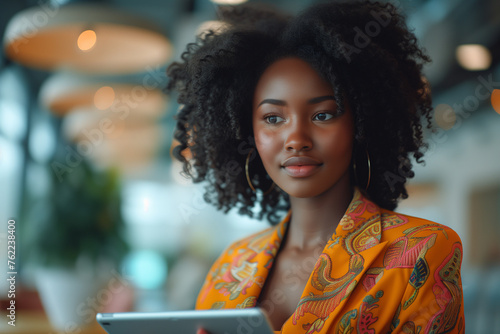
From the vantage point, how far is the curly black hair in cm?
156

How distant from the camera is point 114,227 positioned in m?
3.08

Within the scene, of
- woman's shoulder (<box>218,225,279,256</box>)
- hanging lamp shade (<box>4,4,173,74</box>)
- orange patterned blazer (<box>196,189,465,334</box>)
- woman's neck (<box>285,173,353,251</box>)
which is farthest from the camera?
hanging lamp shade (<box>4,4,173,74</box>)

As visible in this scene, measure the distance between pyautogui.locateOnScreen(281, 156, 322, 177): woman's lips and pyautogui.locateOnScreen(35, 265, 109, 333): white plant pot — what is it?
164cm

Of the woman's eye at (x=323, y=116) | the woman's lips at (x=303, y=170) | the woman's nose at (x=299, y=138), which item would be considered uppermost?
the woman's eye at (x=323, y=116)

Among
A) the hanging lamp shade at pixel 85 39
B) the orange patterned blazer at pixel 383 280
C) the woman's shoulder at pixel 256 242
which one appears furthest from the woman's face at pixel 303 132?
the hanging lamp shade at pixel 85 39

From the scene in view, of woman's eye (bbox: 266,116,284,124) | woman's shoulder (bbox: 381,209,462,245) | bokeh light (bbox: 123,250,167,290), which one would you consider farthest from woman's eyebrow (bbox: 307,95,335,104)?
bokeh light (bbox: 123,250,167,290)

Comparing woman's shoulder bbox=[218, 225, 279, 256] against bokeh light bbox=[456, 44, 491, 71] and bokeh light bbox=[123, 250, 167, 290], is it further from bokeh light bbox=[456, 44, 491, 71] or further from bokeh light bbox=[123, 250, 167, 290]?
bokeh light bbox=[123, 250, 167, 290]

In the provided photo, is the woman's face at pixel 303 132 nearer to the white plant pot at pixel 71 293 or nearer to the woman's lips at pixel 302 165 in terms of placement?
the woman's lips at pixel 302 165

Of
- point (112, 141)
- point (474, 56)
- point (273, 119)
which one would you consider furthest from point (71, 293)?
point (112, 141)

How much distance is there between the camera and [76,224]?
9.46 feet

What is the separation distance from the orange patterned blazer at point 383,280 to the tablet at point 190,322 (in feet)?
0.82

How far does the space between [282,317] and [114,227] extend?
70.2 inches

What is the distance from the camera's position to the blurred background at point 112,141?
108 inches

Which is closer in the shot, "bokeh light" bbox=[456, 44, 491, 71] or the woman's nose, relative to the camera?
the woman's nose
